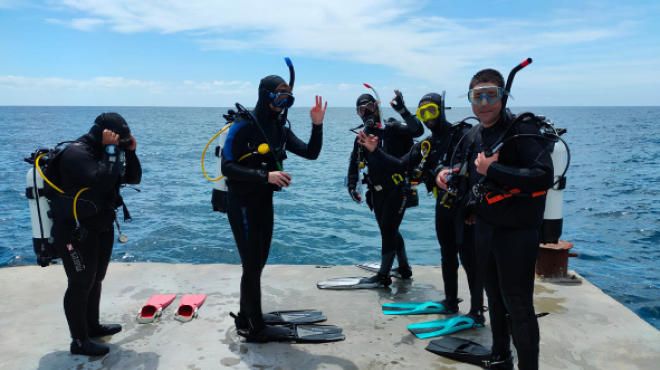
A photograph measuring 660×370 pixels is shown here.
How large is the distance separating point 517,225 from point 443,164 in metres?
1.13

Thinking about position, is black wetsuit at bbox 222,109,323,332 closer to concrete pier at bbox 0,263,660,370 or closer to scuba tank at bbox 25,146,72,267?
concrete pier at bbox 0,263,660,370

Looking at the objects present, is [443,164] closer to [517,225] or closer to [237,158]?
[517,225]

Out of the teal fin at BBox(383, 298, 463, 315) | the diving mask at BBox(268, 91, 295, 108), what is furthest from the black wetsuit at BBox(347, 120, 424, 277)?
the diving mask at BBox(268, 91, 295, 108)

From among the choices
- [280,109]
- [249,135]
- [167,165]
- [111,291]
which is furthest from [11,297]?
[167,165]

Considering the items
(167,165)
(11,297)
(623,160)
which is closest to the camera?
(11,297)

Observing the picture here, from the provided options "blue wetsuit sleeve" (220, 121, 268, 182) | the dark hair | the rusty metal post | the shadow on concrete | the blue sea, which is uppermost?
the dark hair

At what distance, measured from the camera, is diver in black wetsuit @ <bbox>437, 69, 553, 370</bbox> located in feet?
Answer: 8.52

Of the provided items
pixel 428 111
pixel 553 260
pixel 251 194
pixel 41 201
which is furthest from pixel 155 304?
pixel 553 260

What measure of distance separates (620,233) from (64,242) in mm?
12710

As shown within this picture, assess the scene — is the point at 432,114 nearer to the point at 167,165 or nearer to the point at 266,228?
the point at 266,228

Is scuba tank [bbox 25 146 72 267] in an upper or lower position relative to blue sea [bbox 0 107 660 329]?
upper

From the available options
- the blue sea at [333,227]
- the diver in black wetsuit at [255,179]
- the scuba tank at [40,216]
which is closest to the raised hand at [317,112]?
the diver in black wetsuit at [255,179]

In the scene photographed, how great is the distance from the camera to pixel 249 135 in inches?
141

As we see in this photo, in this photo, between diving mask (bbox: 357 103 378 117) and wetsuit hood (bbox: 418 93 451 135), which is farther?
diving mask (bbox: 357 103 378 117)
